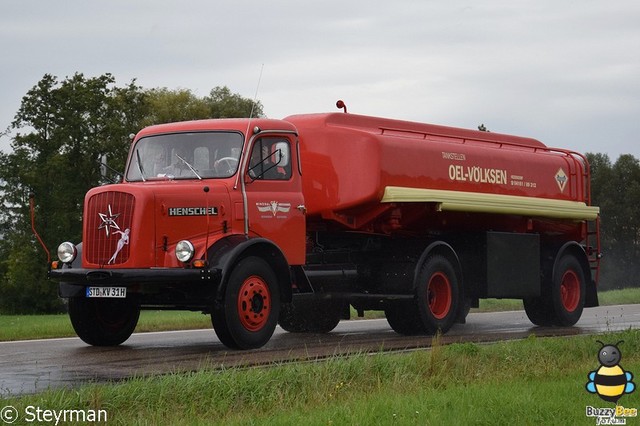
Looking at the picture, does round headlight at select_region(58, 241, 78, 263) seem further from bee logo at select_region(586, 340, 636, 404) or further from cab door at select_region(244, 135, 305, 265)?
bee logo at select_region(586, 340, 636, 404)

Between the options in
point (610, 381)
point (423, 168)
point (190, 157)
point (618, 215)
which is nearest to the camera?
point (610, 381)

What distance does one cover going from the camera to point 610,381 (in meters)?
9.02

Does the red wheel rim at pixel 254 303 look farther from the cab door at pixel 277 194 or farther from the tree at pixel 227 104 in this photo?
the tree at pixel 227 104

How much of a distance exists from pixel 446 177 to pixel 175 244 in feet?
18.8

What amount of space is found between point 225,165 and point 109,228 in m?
1.80

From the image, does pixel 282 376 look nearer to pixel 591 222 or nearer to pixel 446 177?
pixel 446 177

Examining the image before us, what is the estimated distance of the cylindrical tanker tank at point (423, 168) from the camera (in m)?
16.5

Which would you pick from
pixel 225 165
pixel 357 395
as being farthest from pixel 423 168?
pixel 357 395

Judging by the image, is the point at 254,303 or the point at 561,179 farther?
the point at 561,179

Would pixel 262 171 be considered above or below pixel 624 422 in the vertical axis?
Result: above

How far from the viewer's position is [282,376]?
10.1m

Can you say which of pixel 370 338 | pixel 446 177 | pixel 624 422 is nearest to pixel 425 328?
pixel 370 338

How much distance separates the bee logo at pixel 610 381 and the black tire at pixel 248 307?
5456mm

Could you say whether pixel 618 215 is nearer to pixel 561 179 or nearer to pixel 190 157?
pixel 561 179
